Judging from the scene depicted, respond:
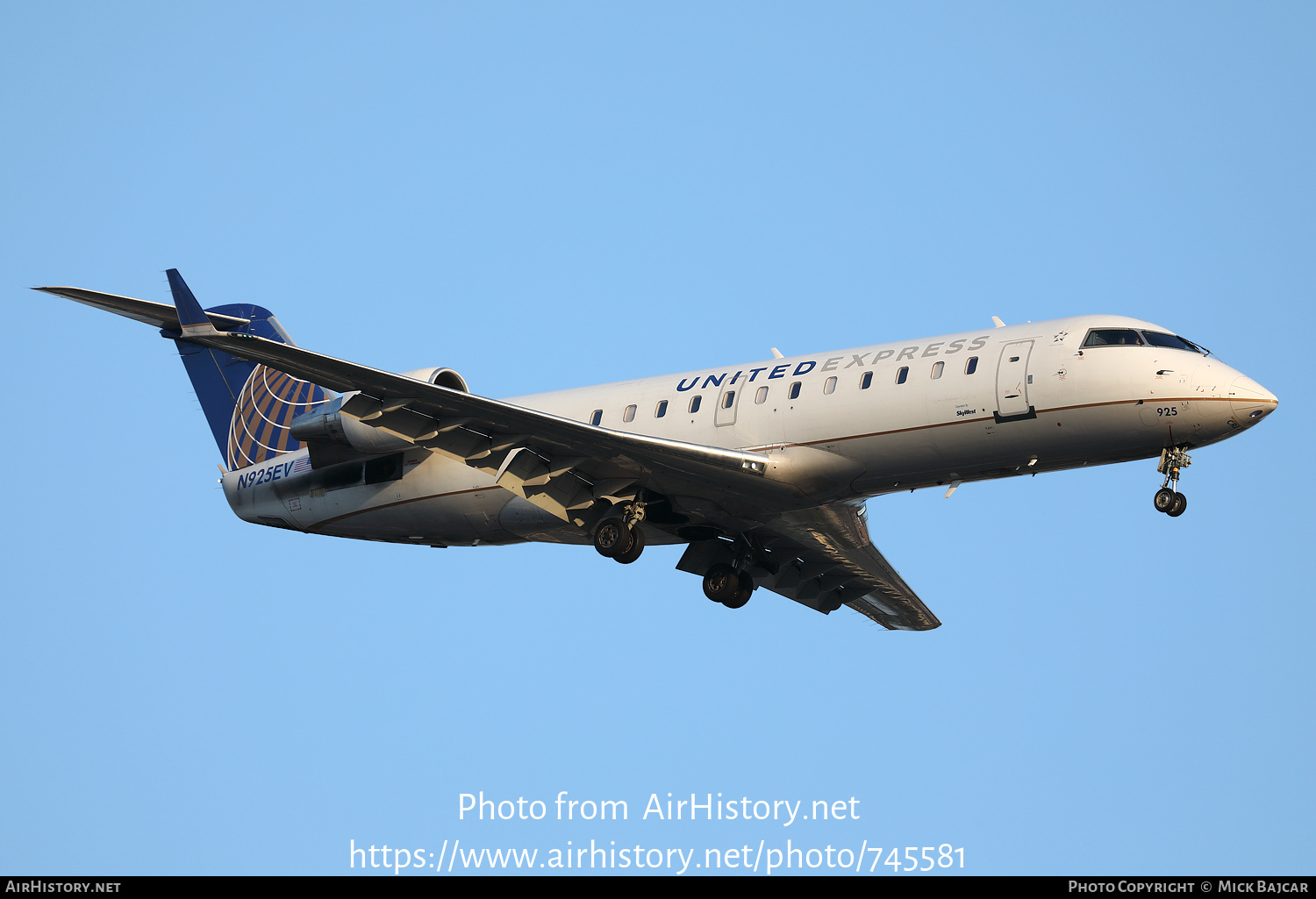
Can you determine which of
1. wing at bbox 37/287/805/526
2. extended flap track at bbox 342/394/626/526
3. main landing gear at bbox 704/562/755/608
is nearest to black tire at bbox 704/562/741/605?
main landing gear at bbox 704/562/755/608

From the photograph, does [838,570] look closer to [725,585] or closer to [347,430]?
[725,585]

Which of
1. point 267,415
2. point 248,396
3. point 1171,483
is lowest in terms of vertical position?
point 1171,483

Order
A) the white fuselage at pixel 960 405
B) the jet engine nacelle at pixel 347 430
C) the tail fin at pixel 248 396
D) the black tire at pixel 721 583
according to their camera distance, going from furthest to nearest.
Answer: the tail fin at pixel 248 396 → the black tire at pixel 721 583 → the jet engine nacelle at pixel 347 430 → the white fuselage at pixel 960 405

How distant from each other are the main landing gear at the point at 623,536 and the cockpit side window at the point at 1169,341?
8075mm

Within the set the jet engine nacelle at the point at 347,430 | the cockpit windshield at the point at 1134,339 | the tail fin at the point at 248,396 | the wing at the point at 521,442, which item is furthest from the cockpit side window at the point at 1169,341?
the tail fin at the point at 248,396

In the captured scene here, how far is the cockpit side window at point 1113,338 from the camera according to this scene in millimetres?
21578

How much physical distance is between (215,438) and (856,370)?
1333 centimetres

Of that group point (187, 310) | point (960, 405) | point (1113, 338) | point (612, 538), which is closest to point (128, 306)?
point (187, 310)

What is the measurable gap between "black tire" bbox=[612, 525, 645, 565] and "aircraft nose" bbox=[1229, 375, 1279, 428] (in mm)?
8978

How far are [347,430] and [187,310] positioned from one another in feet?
11.9

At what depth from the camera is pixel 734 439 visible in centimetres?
2331

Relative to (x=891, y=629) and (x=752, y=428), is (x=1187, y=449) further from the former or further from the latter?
(x=891, y=629)

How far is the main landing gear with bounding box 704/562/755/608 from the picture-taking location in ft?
Answer: 86.8

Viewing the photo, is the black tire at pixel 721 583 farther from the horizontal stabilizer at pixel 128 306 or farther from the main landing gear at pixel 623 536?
the horizontal stabilizer at pixel 128 306
